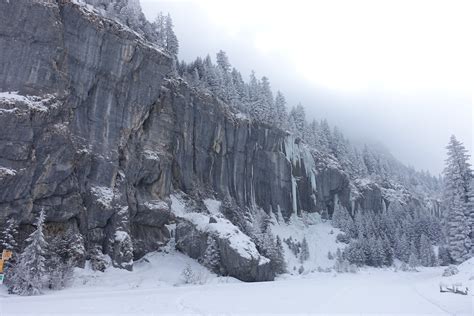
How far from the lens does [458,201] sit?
4269cm

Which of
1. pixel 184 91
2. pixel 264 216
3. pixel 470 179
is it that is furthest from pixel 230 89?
pixel 470 179

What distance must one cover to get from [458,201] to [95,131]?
137 ft

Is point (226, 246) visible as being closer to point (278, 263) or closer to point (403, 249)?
point (278, 263)

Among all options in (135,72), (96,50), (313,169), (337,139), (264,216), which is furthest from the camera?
(337,139)

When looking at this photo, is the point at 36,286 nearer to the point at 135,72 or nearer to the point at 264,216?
the point at 135,72

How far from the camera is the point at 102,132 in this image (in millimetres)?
43656

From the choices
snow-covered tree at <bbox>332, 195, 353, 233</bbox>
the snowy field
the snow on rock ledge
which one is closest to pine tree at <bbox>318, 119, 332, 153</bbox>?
snow-covered tree at <bbox>332, 195, 353, 233</bbox>

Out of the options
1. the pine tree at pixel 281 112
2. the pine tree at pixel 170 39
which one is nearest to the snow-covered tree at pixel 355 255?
the pine tree at pixel 281 112

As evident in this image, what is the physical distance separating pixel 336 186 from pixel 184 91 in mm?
51140

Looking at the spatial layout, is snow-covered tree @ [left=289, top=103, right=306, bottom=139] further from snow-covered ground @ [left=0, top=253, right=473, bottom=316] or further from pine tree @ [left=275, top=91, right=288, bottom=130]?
snow-covered ground @ [left=0, top=253, right=473, bottom=316]

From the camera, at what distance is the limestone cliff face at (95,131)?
115 feet

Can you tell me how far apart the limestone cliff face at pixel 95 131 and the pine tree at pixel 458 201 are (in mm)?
22385

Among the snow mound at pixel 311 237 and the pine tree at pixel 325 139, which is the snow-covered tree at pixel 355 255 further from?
the pine tree at pixel 325 139

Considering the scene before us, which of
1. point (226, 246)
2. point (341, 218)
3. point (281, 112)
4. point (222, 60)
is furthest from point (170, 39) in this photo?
point (341, 218)
